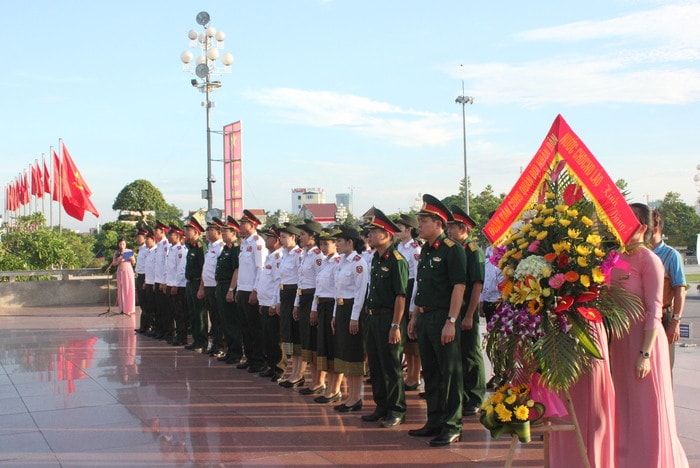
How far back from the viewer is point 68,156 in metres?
20.4

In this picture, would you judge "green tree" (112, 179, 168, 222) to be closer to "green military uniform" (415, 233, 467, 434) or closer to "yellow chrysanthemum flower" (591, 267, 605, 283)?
"green military uniform" (415, 233, 467, 434)

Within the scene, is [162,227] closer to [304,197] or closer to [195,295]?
[195,295]

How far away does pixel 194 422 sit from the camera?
19.6 ft

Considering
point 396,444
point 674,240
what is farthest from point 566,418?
point 674,240

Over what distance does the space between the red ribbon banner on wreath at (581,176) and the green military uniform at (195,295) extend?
670 centimetres

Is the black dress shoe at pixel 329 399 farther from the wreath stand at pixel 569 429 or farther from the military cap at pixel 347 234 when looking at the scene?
the wreath stand at pixel 569 429

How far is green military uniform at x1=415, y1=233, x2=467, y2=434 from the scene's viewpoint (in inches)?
206

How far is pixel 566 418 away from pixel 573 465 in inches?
10.1

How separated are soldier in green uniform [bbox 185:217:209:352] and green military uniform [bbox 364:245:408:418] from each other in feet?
15.4

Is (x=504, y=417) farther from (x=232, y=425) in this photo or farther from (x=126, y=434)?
(x=126, y=434)

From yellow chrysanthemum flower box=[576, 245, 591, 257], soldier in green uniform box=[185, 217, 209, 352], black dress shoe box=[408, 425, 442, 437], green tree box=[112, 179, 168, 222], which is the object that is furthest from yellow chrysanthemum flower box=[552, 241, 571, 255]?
green tree box=[112, 179, 168, 222]

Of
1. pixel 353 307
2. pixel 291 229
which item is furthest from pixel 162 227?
pixel 353 307

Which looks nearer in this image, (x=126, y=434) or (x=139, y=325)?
(x=126, y=434)

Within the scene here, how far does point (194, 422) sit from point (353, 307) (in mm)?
1679
